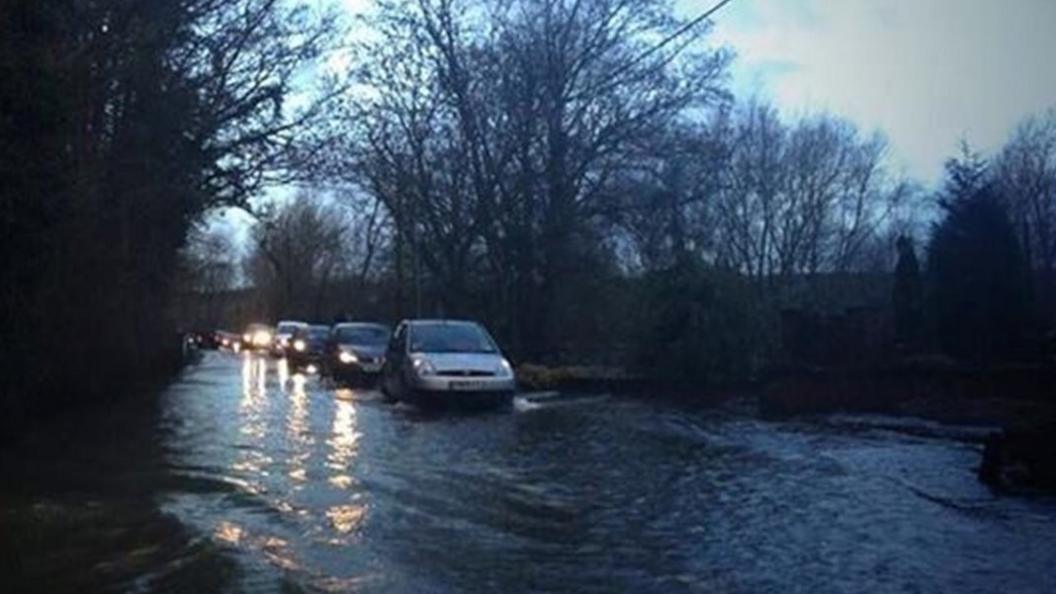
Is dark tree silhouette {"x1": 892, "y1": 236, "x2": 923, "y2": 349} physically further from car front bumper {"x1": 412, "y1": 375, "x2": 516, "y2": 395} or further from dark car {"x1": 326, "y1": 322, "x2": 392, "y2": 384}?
car front bumper {"x1": 412, "y1": 375, "x2": 516, "y2": 395}

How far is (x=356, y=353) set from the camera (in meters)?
32.0

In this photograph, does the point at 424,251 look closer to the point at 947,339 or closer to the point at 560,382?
the point at 560,382

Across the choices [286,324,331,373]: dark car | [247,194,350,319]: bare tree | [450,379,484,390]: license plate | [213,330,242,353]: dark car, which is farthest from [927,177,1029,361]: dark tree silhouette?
[247,194,350,319]: bare tree

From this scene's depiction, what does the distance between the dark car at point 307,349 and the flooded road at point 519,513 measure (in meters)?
27.8

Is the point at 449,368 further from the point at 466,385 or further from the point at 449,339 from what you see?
the point at 449,339

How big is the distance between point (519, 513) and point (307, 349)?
37420 mm

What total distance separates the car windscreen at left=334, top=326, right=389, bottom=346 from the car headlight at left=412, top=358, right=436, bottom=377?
35.5 feet

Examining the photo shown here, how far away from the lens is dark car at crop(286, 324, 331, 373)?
45.8 meters

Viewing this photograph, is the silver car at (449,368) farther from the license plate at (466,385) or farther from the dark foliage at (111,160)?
the dark foliage at (111,160)

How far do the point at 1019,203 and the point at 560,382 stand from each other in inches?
1288

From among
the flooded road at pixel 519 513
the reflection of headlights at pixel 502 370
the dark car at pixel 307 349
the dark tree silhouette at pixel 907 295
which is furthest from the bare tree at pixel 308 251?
the flooded road at pixel 519 513

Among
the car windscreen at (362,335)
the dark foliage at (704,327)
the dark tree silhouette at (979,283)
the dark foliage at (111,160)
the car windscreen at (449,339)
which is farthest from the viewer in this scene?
the car windscreen at (362,335)

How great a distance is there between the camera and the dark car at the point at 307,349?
4582cm

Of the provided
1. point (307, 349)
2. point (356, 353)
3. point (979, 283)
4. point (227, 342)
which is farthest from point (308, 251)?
point (979, 283)
